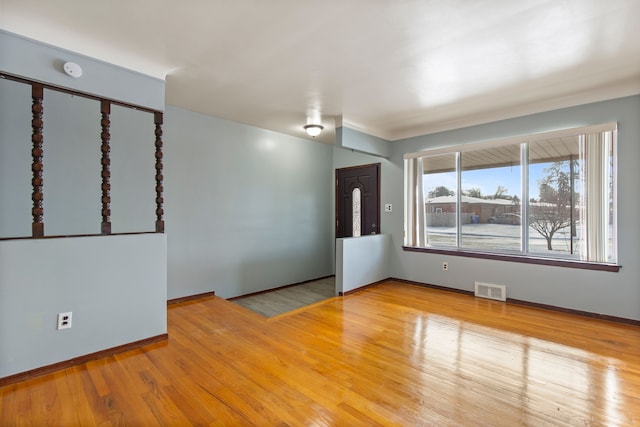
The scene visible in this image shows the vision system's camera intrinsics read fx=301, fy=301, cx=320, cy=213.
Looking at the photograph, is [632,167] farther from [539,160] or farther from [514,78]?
[514,78]

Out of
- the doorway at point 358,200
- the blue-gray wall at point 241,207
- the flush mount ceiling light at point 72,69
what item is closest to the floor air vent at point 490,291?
the doorway at point 358,200

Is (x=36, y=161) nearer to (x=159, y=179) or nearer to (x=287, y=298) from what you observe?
(x=159, y=179)

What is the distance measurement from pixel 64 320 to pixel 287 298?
3013mm

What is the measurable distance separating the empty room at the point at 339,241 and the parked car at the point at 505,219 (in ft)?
0.06

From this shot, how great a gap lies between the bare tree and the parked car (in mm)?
177

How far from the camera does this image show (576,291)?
3.63 m

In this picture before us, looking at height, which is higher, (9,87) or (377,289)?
(9,87)

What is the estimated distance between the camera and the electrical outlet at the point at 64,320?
2312mm

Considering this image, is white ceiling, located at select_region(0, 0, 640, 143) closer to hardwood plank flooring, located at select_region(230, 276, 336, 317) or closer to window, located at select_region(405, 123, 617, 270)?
window, located at select_region(405, 123, 617, 270)

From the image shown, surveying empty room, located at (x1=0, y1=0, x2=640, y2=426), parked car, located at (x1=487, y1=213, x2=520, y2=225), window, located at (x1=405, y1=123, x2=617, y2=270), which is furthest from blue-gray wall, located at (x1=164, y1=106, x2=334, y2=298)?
parked car, located at (x1=487, y1=213, x2=520, y2=225)

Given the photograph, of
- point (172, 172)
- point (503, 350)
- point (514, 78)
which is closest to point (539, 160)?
point (514, 78)

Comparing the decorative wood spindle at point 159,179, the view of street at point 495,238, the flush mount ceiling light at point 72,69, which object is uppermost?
the flush mount ceiling light at point 72,69

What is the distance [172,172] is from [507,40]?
390 centimetres

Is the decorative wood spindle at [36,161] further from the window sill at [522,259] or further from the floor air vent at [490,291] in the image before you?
the floor air vent at [490,291]
